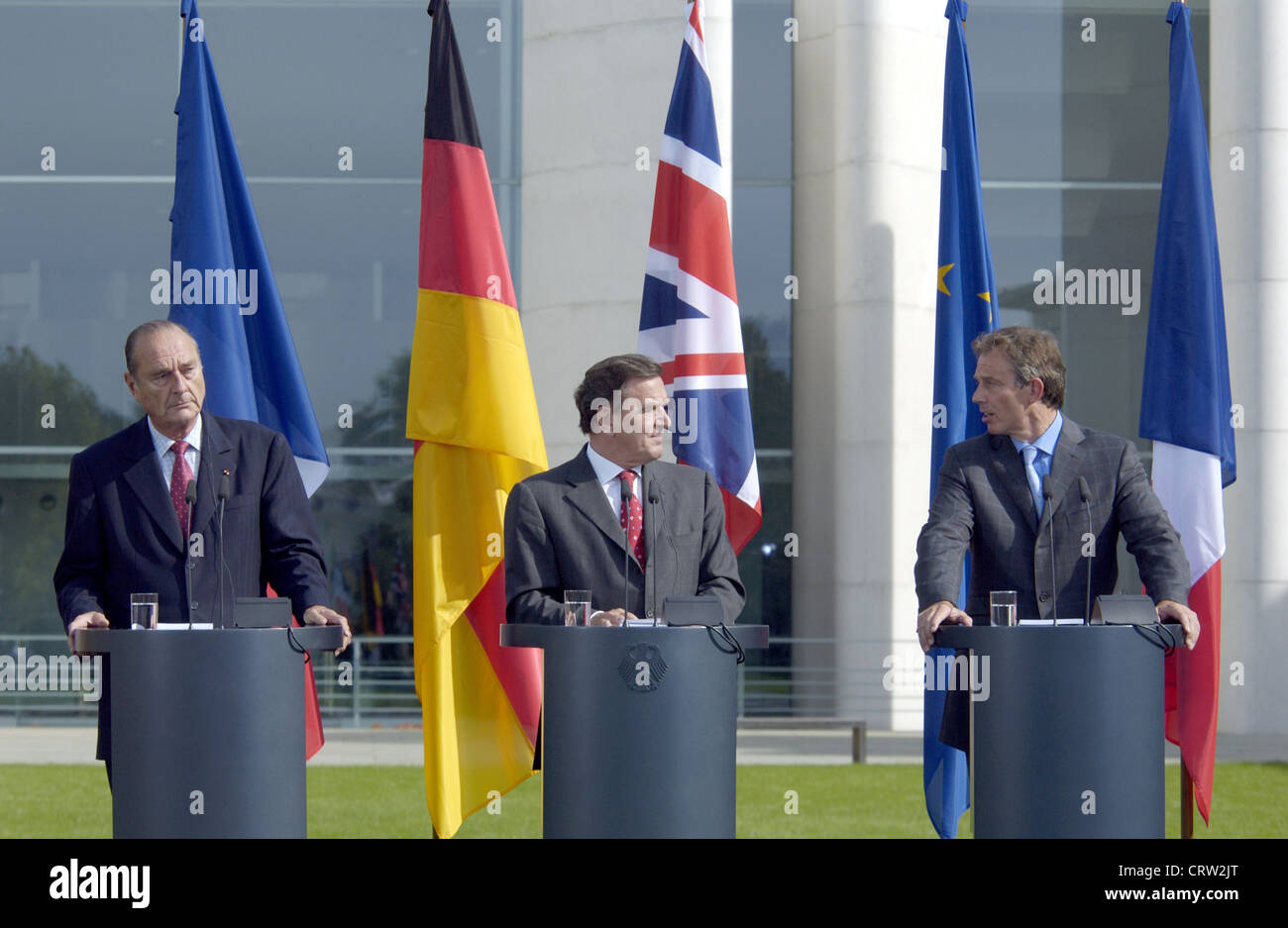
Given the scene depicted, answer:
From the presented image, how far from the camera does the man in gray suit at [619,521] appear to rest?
4574mm

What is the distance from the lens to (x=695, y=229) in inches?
276

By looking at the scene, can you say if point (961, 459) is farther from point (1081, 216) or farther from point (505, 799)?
point (1081, 216)

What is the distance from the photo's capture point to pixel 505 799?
9500 mm

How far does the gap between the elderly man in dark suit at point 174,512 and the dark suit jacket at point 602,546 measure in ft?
2.09

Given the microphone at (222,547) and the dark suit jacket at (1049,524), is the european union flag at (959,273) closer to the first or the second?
the dark suit jacket at (1049,524)

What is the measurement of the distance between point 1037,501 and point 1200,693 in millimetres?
2320

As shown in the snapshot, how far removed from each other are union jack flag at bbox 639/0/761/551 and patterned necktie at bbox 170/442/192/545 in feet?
9.02

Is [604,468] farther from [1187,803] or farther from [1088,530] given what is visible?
[1187,803]

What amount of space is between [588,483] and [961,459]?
1.16 meters

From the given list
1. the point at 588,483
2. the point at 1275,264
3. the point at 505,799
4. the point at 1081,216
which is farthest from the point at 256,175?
the point at 588,483

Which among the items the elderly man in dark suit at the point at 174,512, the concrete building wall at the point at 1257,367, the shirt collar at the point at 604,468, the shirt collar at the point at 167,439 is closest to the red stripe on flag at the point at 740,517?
the shirt collar at the point at 604,468

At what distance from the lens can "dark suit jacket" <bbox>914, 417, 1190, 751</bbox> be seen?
4.49m

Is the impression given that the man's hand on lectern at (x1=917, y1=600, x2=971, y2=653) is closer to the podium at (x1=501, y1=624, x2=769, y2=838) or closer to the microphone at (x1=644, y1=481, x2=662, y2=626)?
the podium at (x1=501, y1=624, x2=769, y2=838)

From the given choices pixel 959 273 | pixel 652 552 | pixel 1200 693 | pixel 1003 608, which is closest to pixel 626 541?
pixel 652 552
